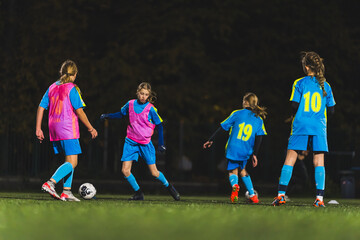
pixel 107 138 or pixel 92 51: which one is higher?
pixel 92 51

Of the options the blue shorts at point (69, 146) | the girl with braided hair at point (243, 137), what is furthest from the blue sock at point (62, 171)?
the girl with braided hair at point (243, 137)

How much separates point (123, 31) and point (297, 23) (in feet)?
18.7

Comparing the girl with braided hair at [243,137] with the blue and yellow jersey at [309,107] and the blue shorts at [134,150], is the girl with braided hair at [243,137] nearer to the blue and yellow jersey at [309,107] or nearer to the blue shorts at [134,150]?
the blue shorts at [134,150]

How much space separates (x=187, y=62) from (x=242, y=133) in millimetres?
14956

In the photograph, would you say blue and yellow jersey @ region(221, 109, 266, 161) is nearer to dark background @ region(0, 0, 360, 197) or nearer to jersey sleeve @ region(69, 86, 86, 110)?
jersey sleeve @ region(69, 86, 86, 110)

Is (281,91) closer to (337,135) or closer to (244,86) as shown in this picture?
(244,86)

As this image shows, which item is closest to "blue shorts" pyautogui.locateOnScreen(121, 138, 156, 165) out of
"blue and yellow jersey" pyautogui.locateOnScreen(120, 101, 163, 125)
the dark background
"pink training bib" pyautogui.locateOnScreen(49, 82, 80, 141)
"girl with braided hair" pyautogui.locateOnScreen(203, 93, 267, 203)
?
"blue and yellow jersey" pyautogui.locateOnScreen(120, 101, 163, 125)

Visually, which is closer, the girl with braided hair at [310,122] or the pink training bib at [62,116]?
the girl with braided hair at [310,122]

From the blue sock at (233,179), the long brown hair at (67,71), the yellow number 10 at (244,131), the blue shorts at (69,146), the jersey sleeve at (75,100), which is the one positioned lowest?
the blue sock at (233,179)

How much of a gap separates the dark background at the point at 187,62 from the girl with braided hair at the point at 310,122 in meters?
11.9

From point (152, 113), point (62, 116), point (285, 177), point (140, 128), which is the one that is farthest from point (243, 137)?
point (62, 116)

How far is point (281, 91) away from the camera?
1122 inches

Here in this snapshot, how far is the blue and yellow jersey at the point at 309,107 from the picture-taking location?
11.6 meters

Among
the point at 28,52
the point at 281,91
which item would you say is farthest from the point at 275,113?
the point at 28,52
